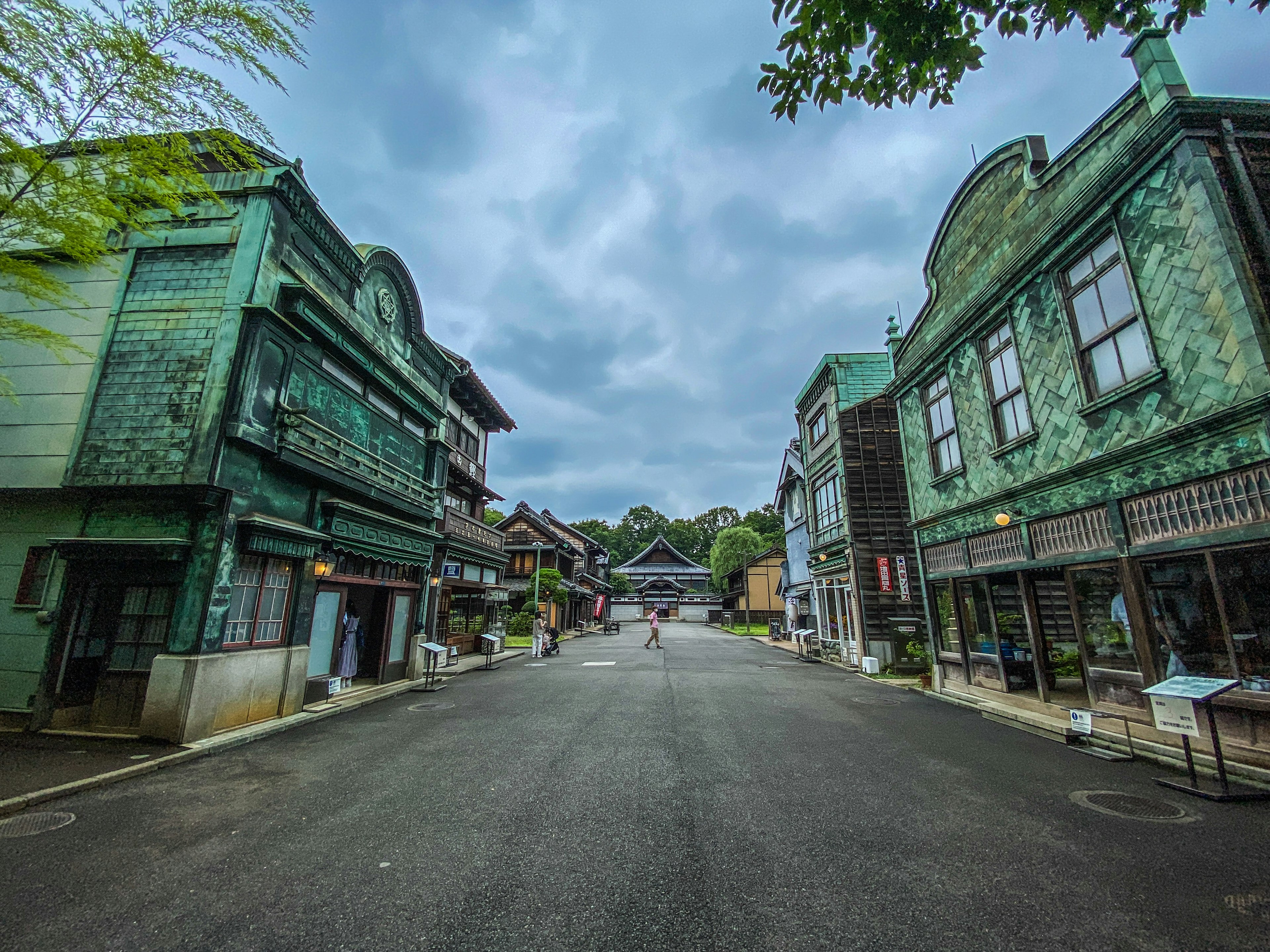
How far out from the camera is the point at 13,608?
7898 mm

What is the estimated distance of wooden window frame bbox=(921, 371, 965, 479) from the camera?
1179cm

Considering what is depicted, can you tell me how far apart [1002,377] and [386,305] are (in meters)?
14.2

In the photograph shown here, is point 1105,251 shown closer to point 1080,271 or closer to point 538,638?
point 1080,271

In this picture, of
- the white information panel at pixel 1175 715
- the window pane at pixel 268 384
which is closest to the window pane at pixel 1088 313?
the white information panel at pixel 1175 715


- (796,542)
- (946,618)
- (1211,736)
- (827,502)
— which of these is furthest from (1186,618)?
(796,542)

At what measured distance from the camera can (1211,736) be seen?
17.5ft

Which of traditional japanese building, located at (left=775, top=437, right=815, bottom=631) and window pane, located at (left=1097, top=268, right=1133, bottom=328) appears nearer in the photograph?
window pane, located at (left=1097, top=268, right=1133, bottom=328)

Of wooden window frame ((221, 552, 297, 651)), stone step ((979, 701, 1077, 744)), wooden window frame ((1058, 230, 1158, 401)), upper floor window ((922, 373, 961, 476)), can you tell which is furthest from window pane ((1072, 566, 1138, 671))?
wooden window frame ((221, 552, 297, 651))

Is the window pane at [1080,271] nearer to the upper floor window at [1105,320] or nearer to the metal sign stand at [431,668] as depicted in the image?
the upper floor window at [1105,320]

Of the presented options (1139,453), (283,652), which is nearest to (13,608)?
(283,652)

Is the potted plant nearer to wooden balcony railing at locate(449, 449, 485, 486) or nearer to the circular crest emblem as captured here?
wooden balcony railing at locate(449, 449, 485, 486)

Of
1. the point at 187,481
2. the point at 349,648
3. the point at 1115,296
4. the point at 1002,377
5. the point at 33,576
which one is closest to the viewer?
the point at 1115,296

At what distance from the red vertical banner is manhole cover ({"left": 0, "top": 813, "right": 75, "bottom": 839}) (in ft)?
60.0

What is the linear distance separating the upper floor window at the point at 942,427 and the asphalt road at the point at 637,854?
6575 millimetres
